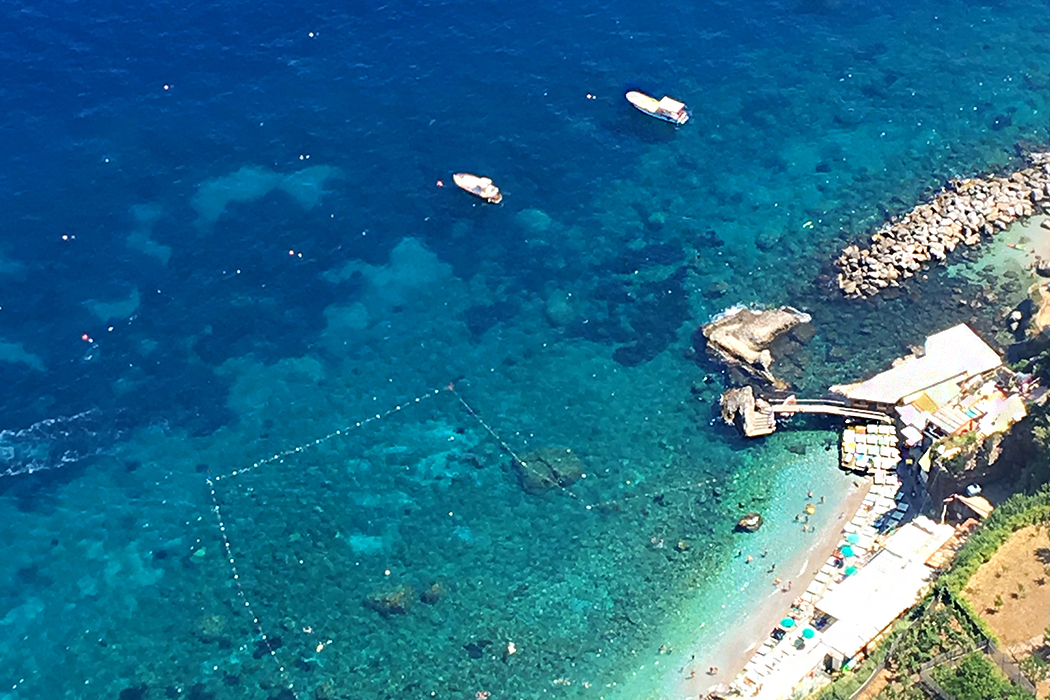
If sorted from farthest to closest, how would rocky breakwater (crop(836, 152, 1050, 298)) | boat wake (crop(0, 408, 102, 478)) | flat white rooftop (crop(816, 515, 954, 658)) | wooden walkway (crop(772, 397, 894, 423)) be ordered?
1. rocky breakwater (crop(836, 152, 1050, 298))
2. boat wake (crop(0, 408, 102, 478))
3. wooden walkway (crop(772, 397, 894, 423))
4. flat white rooftop (crop(816, 515, 954, 658))

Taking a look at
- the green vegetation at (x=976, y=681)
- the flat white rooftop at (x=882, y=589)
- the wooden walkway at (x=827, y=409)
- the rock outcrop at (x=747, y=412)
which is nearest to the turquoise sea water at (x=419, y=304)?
the rock outcrop at (x=747, y=412)

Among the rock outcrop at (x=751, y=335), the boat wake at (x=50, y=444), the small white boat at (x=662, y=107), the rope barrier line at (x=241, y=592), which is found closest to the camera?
the rope barrier line at (x=241, y=592)

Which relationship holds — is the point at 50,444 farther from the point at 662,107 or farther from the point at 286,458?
the point at 662,107

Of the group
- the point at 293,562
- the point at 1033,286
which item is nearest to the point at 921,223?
the point at 1033,286

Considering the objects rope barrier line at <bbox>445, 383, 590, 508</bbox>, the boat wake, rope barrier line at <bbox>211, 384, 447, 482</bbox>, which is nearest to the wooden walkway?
rope barrier line at <bbox>445, 383, 590, 508</bbox>

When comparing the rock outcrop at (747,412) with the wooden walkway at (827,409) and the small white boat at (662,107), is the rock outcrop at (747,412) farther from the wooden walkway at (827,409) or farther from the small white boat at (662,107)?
Result: the small white boat at (662,107)

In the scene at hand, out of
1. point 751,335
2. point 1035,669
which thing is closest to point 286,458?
point 751,335

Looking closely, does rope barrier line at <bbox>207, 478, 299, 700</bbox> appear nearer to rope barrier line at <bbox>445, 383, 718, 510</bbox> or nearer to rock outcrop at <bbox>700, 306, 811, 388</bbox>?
rope barrier line at <bbox>445, 383, 718, 510</bbox>

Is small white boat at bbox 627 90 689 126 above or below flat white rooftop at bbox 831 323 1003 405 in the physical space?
above
